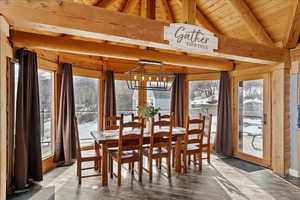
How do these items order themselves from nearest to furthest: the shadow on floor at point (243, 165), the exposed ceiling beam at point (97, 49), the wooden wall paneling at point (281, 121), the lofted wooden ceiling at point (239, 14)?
1. the exposed ceiling beam at point (97, 49)
2. the lofted wooden ceiling at point (239, 14)
3. the wooden wall paneling at point (281, 121)
4. the shadow on floor at point (243, 165)

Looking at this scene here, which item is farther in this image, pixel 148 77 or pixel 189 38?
pixel 148 77

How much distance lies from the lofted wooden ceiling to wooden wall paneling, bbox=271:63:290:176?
0.69m

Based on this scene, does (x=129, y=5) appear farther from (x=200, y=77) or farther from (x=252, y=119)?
(x=252, y=119)

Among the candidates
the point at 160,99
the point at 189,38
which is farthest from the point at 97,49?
the point at 160,99

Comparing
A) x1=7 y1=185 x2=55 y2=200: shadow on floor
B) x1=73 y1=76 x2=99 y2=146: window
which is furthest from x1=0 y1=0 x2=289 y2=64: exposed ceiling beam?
x1=73 y1=76 x2=99 y2=146: window

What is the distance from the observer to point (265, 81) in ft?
13.8

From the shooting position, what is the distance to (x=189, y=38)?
2.68 m

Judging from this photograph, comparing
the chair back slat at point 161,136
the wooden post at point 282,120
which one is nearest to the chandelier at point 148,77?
the chair back slat at point 161,136

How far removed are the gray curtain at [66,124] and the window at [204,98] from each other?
3565 millimetres

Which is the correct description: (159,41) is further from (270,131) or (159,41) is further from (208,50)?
(270,131)

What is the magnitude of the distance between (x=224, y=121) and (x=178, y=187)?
2568 mm

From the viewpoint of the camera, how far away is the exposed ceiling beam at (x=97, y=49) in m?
2.95

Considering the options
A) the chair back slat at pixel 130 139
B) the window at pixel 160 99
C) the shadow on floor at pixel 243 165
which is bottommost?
the shadow on floor at pixel 243 165

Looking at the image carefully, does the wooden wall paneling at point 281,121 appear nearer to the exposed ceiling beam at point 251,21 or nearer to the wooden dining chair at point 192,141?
the exposed ceiling beam at point 251,21
